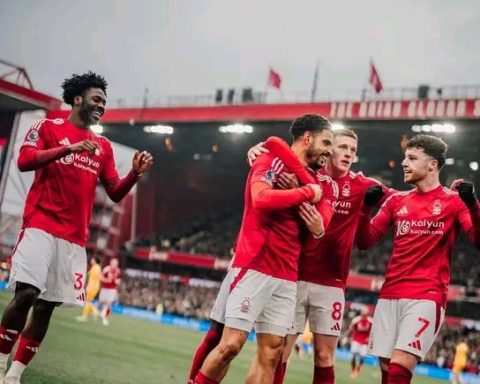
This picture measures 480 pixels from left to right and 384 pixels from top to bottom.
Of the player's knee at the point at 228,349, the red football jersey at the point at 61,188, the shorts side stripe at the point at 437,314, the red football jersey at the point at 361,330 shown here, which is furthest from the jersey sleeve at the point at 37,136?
the red football jersey at the point at 361,330

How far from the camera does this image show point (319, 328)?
5961 mm

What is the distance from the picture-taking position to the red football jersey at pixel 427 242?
5.50m

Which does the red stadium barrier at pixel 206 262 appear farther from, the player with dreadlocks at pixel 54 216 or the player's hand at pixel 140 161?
the player with dreadlocks at pixel 54 216

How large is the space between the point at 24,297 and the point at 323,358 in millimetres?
2646

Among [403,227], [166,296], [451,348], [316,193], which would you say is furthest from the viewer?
[166,296]

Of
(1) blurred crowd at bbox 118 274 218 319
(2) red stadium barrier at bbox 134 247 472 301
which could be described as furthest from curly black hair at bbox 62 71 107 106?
(1) blurred crowd at bbox 118 274 218 319

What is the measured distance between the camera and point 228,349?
14.8ft

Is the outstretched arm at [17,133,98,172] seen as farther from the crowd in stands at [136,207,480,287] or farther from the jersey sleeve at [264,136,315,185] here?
the crowd in stands at [136,207,480,287]

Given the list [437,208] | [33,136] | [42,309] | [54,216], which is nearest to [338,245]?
[437,208]

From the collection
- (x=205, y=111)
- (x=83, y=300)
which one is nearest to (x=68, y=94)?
(x=83, y=300)

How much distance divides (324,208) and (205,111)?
25929mm

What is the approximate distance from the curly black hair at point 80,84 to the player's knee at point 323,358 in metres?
3.09

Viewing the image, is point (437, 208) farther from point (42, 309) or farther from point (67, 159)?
point (42, 309)

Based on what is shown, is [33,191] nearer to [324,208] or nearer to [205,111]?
[324,208]
